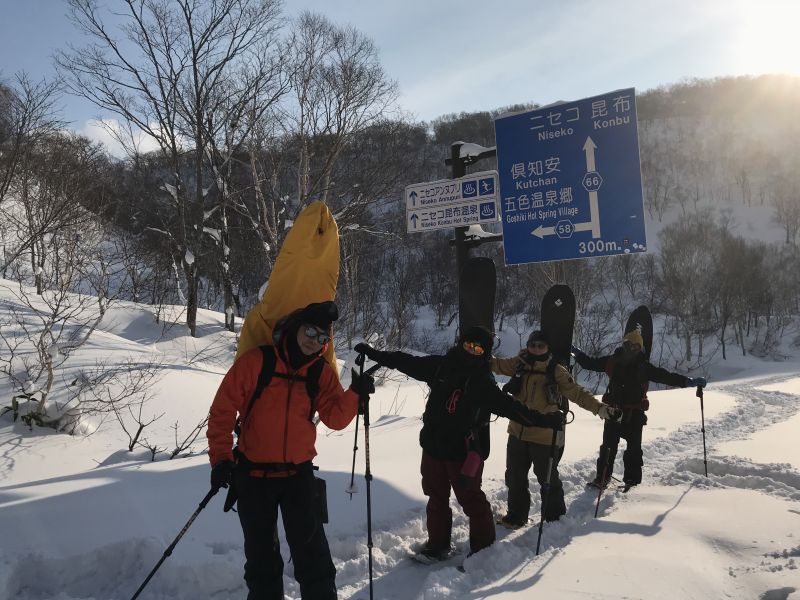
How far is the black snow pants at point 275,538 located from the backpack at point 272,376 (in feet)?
1.08

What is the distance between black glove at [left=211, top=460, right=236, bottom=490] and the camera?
2473 millimetres

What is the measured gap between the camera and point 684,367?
3516cm

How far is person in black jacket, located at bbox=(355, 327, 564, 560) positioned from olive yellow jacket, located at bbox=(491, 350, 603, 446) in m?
0.66

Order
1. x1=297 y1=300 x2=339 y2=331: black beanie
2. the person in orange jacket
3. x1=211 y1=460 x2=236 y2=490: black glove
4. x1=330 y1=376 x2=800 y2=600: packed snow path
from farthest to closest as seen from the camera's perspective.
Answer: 1. x1=330 y1=376 x2=800 y2=600: packed snow path
2. x1=297 y1=300 x2=339 y2=331: black beanie
3. the person in orange jacket
4. x1=211 y1=460 x2=236 y2=490: black glove

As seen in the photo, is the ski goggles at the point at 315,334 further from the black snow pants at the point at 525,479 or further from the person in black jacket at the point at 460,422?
the black snow pants at the point at 525,479

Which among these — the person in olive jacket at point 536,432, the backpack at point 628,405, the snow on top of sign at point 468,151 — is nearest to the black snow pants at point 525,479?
the person in olive jacket at point 536,432

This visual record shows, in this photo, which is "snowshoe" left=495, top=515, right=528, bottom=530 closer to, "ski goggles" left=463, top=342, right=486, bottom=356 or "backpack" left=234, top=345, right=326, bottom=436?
"ski goggles" left=463, top=342, right=486, bottom=356

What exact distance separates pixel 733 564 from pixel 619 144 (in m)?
3.46

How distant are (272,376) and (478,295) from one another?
8.67 ft

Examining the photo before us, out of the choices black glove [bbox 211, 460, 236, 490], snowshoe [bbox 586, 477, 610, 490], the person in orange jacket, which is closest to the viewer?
black glove [bbox 211, 460, 236, 490]

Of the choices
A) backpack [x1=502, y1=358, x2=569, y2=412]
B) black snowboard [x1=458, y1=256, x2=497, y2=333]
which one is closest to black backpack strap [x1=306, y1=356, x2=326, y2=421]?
backpack [x1=502, y1=358, x2=569, y2=412]

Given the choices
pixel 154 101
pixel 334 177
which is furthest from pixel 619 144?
pixel 154 101

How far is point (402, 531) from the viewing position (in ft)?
13.0

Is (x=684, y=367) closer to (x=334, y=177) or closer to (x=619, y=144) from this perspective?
(x=334, y=177)
